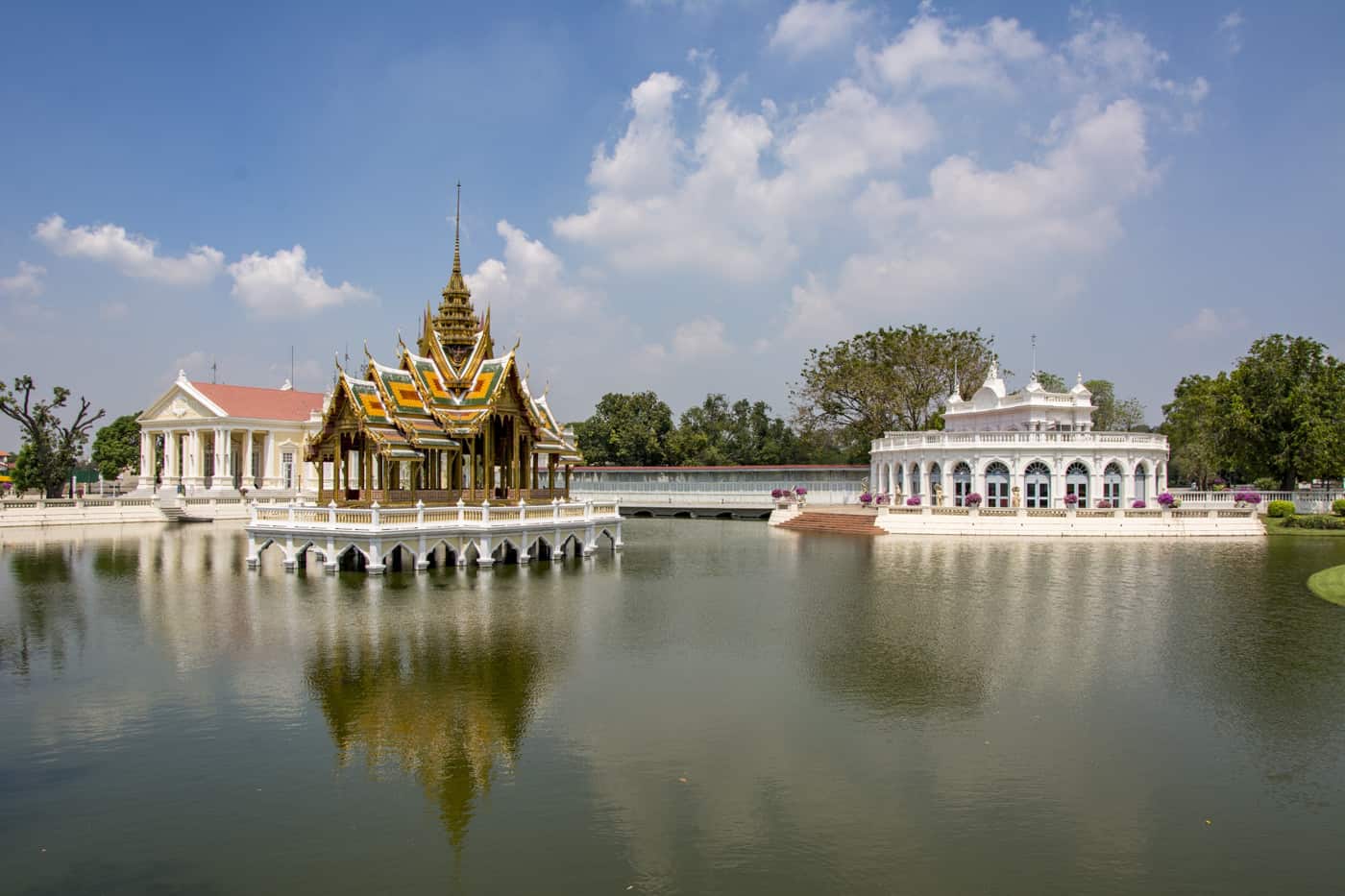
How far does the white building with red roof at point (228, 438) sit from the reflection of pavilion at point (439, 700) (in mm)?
43388

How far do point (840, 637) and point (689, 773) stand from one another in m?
6.98

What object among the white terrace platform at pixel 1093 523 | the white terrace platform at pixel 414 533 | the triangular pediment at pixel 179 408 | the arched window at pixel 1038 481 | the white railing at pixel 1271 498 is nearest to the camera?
the white terrace platform at pixel 414 533

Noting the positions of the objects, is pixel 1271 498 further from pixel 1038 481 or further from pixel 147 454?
pixel 147 454

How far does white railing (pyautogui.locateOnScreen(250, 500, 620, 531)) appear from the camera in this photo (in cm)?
2302

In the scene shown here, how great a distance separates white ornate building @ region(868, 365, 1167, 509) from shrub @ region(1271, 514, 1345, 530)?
16.6ft

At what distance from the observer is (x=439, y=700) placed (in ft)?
37.5

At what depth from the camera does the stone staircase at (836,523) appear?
38219 millimetres

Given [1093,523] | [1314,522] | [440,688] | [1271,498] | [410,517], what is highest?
[410,517]

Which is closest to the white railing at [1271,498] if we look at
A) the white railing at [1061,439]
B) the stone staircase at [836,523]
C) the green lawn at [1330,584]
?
the white railing at [1061,439]

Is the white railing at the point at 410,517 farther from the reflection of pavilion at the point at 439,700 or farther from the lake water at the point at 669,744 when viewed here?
the reflection of pavilion at the point at 439,700

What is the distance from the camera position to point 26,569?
2461 centimetres

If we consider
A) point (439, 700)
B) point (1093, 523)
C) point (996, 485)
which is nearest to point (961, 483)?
point (996, 485)

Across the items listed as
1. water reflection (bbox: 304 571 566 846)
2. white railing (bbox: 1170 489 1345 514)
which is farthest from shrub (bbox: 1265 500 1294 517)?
water reflection (bbox: 304 571 566 846)

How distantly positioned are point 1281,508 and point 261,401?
60306mm
